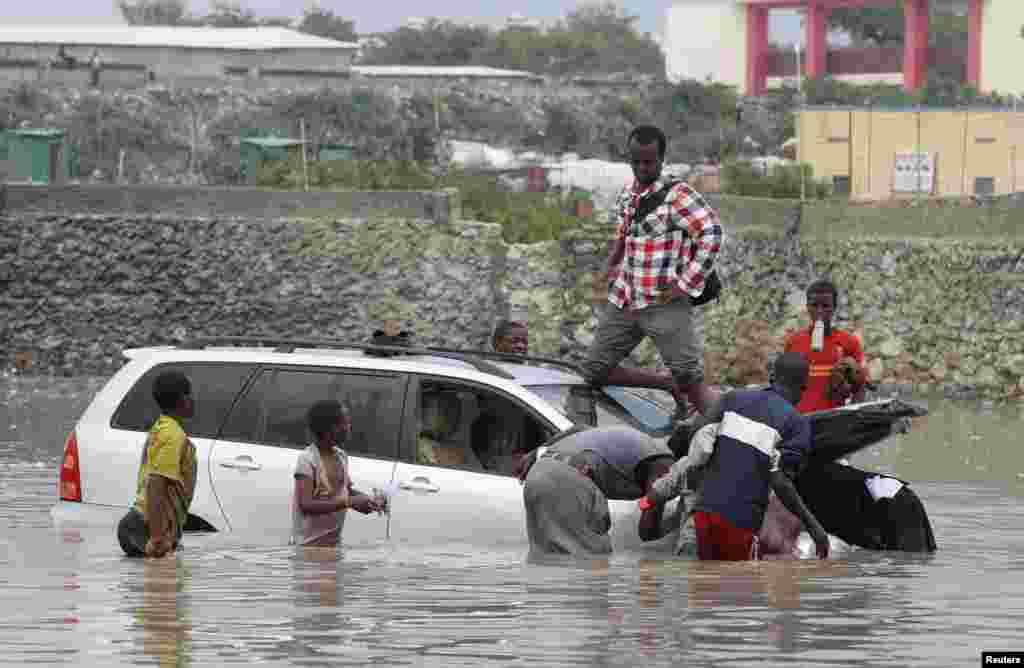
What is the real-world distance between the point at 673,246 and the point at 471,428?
1.94 meters

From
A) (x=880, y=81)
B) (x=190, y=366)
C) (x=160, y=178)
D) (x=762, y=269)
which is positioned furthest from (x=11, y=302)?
(x=880, y=81)

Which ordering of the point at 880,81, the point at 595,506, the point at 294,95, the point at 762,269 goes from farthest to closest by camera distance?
A: the point at 880,81, the point at 294,95, the point at 762,269, the point at 595,506

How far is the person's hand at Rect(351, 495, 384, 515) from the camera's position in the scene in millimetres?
11383

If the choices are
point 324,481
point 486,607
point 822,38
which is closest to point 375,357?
point 324,481

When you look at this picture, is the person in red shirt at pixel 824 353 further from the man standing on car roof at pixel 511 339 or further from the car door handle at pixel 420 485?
the car door handle at pixel 420 485

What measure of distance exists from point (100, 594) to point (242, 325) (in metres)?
18.9

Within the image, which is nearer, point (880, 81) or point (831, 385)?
point (831, 385)

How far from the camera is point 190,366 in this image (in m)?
12.3

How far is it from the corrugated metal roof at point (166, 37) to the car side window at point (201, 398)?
61.8 meters

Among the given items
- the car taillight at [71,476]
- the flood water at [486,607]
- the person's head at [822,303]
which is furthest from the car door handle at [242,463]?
the person's head at [822,303]

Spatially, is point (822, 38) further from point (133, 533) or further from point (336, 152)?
point (133, 533)

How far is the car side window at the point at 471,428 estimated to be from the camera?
11.7 meters

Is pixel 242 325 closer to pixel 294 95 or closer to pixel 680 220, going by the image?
pixel 680 220

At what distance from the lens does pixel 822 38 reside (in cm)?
9675
